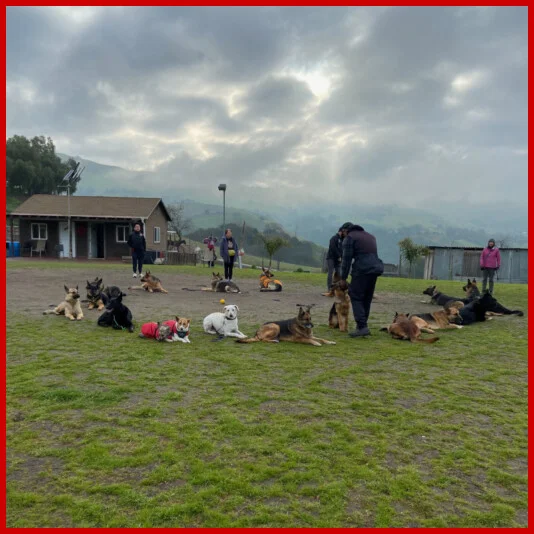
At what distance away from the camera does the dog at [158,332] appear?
739 cm

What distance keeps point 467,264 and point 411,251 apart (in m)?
4.09

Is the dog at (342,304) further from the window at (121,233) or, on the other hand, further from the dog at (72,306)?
the window at (121,233)

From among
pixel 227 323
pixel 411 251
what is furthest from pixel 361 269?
pixel 411 251

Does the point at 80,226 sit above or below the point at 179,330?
above

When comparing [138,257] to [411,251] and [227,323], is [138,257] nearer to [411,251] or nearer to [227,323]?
A: [227,323]

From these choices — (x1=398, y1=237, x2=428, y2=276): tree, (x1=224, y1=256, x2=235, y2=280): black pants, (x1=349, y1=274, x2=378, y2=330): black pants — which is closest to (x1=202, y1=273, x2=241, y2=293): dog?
(x1=224, y1=256, x2=235, y2=280): black pants

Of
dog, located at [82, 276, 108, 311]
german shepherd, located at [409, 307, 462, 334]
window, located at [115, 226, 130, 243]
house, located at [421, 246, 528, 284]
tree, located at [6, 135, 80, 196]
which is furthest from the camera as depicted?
tree, located at [6, 135, 80, 196]

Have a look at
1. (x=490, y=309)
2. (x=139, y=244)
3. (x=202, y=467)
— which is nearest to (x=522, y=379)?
(x=202, y=467)

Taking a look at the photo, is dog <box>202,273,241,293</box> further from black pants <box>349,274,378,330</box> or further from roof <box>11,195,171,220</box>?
roof <box>11,195,171,220</box>

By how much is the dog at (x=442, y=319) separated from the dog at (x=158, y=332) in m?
5.33

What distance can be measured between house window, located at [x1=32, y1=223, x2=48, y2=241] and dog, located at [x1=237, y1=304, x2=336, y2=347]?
3328cm

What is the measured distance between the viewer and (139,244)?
55.5 ft

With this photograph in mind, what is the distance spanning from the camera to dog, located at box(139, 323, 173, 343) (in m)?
7.39

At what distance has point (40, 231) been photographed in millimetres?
34656
